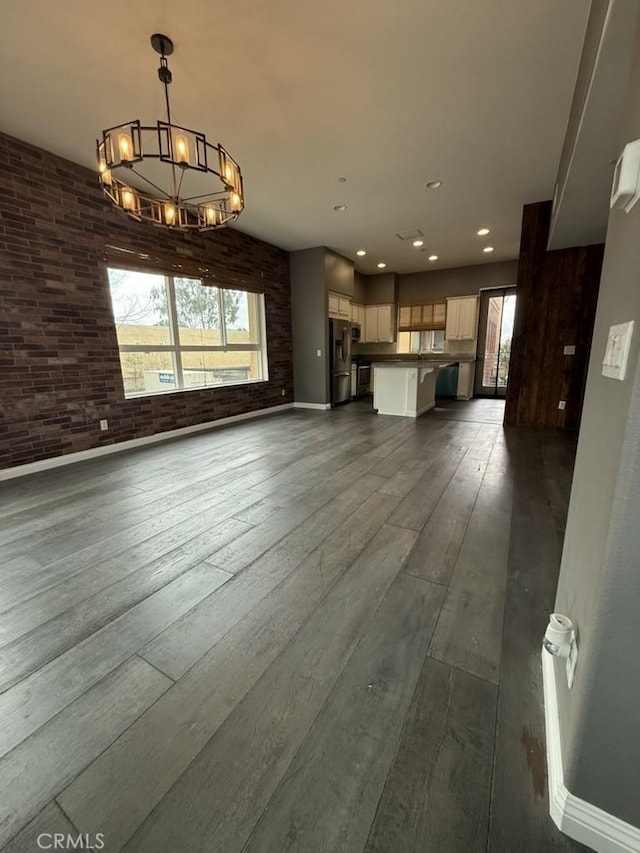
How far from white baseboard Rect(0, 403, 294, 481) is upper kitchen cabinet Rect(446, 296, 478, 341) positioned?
4978 millimetres

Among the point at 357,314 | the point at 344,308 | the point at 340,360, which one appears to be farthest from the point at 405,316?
the point at 340,360

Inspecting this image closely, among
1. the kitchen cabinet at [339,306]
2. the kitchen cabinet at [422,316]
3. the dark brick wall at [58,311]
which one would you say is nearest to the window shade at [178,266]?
the dark brick wall at [58,311]

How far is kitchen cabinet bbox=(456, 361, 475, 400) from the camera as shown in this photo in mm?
7730

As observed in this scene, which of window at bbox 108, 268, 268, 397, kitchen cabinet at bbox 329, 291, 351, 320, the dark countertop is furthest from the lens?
the dark countertop

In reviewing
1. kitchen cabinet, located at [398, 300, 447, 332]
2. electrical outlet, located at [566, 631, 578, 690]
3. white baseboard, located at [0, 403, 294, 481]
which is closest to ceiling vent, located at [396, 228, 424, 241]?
kitchen cabinet, located at [398, 300, 447, 332]

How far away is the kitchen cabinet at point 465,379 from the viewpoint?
7730 mm

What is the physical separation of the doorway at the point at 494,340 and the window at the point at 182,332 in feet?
16.1

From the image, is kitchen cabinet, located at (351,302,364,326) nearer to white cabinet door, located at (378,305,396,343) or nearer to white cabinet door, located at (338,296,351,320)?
white cabinet door, located at (378,305,396,343)

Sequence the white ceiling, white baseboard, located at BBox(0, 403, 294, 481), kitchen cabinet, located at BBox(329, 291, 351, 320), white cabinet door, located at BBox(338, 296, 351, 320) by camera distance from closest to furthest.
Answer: the white ceiling
white baseboard, located at BBox(0, 403, 294, 481)
kitchen cabinet, located at BBox(329, 291, 351, 320)
white cabinet door, located at BBox(338, 296, 351, 320)

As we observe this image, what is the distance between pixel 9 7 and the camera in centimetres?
186

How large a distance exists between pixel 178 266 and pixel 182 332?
2.68 feet

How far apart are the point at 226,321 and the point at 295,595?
4.66m

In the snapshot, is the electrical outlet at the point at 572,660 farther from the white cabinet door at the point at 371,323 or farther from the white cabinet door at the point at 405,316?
the white cabinet door at the point at 405,316

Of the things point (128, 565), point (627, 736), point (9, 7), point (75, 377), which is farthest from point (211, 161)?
point (627, 736)
